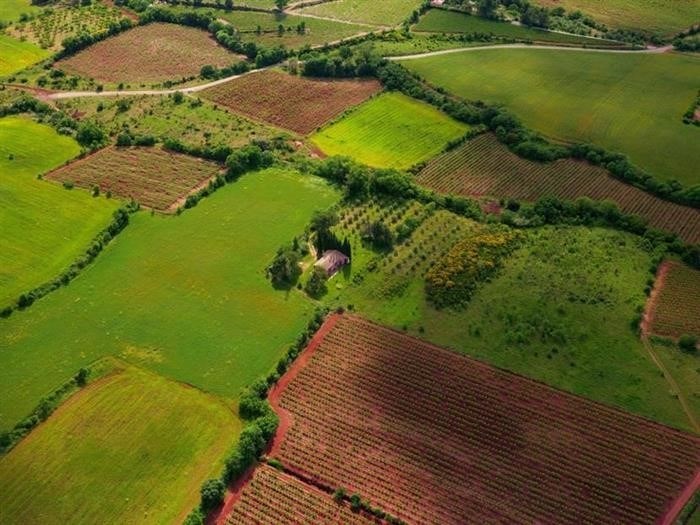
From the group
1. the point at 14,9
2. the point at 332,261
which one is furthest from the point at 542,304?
the point at 14,9

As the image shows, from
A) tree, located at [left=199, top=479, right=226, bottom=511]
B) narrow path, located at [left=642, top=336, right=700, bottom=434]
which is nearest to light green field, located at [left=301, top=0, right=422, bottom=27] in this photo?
narrow path, located at [left=642, top=336, right=700, bottom=434]

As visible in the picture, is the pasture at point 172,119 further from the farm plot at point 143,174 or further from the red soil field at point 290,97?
the farm plot at point 143,174

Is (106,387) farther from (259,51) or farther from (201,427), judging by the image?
(259,51)

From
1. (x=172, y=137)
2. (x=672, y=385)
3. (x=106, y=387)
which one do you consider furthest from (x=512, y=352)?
(x=172, y=137)

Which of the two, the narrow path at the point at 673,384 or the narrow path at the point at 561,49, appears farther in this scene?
the narrow path at the point at 561,49

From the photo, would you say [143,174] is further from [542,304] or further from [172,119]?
[542,304]

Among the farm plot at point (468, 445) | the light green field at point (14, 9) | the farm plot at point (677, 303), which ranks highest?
the light green field at point (14, 9)

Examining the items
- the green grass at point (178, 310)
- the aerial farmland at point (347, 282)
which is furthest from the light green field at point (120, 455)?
the green grass at point (178, 310)
